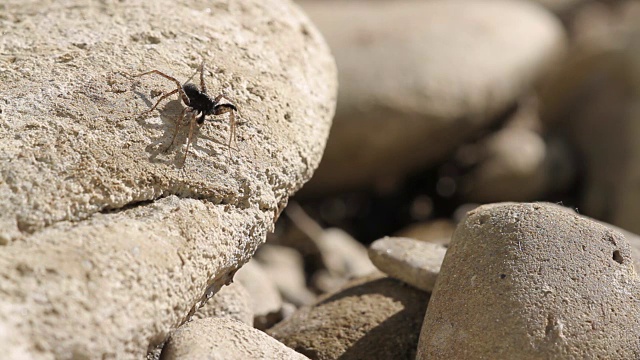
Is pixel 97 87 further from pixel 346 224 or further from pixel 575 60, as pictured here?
pixel 575 60

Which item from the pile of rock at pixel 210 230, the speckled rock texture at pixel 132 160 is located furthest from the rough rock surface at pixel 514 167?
the speckled rock texture at pixel 132 160

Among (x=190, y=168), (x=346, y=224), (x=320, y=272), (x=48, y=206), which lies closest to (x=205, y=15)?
(x=190, y=168)

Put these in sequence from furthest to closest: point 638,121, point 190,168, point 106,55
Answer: point 638,121
point 106,55
point 190,168

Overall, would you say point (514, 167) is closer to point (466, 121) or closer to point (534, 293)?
point (466, 121)

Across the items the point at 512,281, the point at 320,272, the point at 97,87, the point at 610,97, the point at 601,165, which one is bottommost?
the point at 320,272

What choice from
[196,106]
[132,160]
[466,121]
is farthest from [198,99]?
[466,121]

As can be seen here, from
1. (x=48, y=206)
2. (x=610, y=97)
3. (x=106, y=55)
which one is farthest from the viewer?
(x=610, y=97)

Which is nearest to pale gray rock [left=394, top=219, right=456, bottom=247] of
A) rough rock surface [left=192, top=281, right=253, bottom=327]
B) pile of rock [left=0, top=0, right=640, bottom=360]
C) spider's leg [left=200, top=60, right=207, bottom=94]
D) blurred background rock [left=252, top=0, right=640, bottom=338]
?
blurred background rock [left=252, top=0, right=640, bottom=338]
